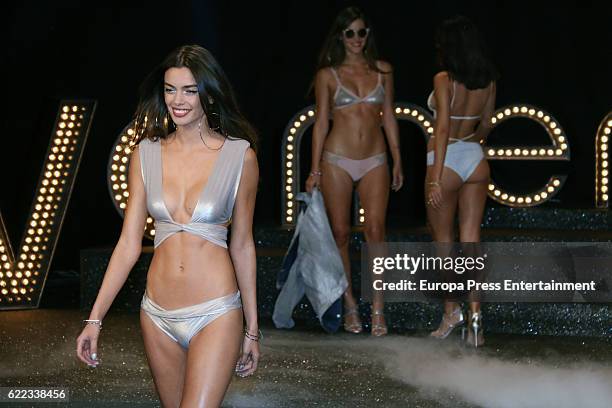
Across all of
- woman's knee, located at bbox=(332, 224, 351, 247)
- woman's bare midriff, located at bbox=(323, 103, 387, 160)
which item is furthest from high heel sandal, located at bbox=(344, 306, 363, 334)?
woman's bare midriff, located at bbox=(323, 103, 387, 160)

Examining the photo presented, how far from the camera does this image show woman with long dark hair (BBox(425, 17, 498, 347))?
251 inches

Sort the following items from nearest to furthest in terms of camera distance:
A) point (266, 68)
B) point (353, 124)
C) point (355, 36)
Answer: point (355, 36), point (353, 124), point (266, 68)

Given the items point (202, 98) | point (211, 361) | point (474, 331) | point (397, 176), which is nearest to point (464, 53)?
point (397, 176)

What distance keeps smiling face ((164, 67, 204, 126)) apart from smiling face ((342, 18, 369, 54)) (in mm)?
3162

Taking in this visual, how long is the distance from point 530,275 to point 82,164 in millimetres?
3905

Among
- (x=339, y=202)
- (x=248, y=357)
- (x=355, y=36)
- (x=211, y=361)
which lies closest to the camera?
(x=211, y=361)

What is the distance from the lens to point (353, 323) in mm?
7047

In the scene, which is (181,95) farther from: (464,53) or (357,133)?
(357,133)

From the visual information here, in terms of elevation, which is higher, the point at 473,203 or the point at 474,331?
the point at 473,203

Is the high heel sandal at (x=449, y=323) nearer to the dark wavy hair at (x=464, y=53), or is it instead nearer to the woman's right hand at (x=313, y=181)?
the woman's right hand at (x=313, y=181)

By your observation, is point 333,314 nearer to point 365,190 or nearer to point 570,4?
point 365,190

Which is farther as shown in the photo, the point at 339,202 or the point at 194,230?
the point at 339,202

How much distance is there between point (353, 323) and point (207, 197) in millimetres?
3570

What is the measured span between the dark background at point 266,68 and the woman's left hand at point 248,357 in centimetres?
517
